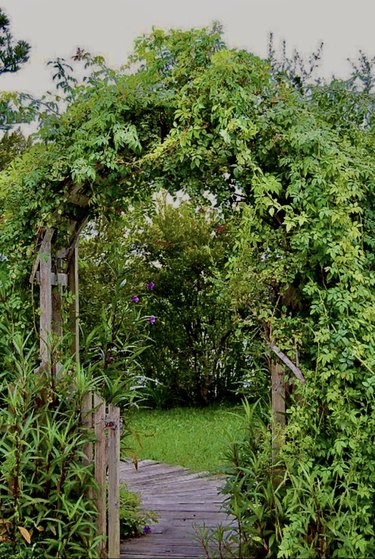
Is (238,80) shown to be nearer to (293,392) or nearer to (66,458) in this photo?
(293,392)

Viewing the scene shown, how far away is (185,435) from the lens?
9.34 m

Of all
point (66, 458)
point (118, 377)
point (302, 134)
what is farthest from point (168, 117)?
point (66, 458)

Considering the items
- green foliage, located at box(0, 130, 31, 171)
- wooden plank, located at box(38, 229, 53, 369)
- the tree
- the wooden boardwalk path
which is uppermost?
the tree

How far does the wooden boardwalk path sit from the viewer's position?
16.1 ft

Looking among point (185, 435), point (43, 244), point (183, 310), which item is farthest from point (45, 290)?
point (183, 310)

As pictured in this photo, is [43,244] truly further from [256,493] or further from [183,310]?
[183,310]

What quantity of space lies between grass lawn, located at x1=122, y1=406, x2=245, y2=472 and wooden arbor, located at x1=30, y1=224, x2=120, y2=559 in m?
1.84

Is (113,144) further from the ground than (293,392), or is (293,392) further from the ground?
(113,144)

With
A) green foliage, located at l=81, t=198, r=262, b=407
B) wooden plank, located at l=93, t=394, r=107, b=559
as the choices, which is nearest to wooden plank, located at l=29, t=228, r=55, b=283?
wooden plank, located at l=93, t=394, r=107, b=559

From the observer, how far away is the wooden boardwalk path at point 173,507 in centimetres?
491

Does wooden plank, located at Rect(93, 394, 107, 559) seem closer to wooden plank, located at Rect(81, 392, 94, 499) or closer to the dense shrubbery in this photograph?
wooden plank, located at Rect(81, 392, 94, 499)

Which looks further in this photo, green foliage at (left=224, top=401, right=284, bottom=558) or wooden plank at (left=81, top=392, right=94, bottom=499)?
wooden plank at (left=81, top=392, right=94, bottom=499)

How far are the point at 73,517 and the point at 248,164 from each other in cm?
216

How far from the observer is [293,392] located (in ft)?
15.0
